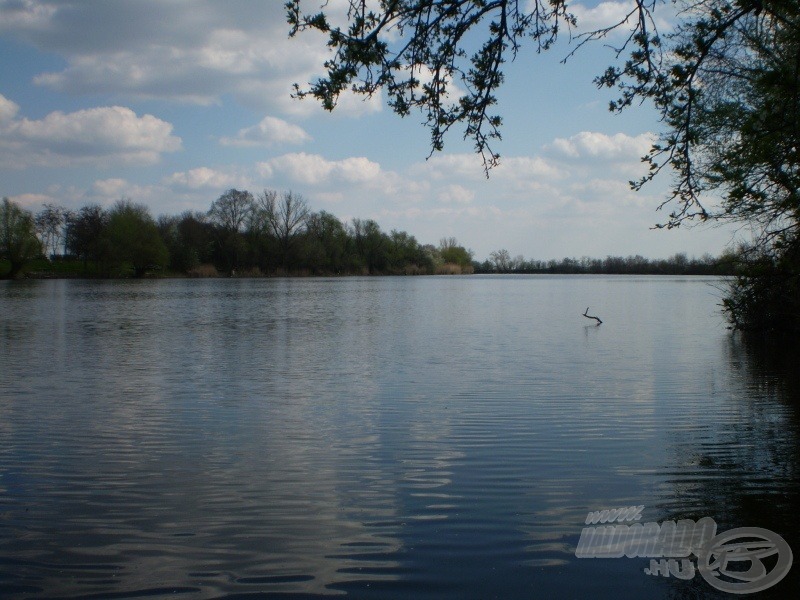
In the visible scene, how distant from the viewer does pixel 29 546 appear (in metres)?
4.79

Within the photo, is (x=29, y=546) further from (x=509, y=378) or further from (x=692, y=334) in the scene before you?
(x=692, y=334)

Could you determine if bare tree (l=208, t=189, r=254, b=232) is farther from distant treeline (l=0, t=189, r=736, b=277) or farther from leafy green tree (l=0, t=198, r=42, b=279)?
leafy green tree (l=0, t=198, r=42, b=279)

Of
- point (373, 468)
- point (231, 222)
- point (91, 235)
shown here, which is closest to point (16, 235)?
point (91, 235)

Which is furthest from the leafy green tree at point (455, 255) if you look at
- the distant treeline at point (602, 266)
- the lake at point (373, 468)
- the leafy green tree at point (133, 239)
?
the lake at point (373, 468)

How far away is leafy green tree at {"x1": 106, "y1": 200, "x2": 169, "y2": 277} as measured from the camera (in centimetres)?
7250

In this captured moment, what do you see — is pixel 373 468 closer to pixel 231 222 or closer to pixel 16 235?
pixel 16 235

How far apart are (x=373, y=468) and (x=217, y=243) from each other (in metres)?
86.9

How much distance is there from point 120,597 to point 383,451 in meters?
3.71

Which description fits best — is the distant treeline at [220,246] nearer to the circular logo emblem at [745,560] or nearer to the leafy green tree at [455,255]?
the leafy green tree at [455,255]

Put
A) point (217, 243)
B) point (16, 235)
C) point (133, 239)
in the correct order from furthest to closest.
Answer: point (217, 243)
point (133, 239)
point (16, 235)
